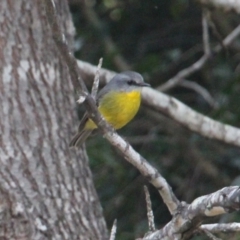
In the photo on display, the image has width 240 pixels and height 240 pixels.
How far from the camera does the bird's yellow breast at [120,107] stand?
5.04 m

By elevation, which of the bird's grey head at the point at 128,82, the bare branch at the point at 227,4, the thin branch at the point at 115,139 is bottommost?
the thin branch at the point at 115,139

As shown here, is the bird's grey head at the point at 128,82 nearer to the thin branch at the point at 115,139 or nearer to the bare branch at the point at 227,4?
the bare branch at the point at 227,4

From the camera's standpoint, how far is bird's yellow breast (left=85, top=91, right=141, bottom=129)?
5035mm

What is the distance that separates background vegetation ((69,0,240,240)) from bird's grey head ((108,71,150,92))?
929 millimetres

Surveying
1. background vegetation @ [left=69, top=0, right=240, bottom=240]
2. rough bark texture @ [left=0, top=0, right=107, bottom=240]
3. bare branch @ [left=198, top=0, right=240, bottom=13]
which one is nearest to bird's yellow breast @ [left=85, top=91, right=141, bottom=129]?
rough bark texture @ [left=0, top=0, right=107, bottom=240]

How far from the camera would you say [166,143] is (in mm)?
6602

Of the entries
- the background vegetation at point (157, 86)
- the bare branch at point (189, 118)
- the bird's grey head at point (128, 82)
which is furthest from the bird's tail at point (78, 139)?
the background vegetation at point (157, 86)

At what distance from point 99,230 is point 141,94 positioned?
113 centimetres

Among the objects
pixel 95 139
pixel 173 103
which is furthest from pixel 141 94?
pixel 95 139

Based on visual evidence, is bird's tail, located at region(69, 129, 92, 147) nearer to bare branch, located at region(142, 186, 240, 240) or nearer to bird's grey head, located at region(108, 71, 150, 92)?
bird's grey head, located at region(108, 71, 150, 92)

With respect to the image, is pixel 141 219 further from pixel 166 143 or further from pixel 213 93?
pixel 213 93

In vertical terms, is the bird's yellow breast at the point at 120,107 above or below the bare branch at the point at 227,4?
below

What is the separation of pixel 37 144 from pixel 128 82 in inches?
31.5

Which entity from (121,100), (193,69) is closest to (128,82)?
(121,100)
